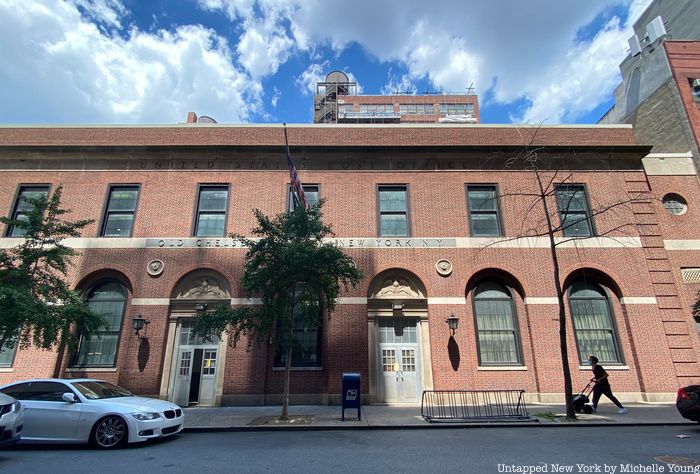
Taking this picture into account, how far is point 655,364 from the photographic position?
13.7 meters

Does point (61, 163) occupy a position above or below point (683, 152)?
below

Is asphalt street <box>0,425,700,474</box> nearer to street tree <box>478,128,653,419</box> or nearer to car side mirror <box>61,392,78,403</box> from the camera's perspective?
car side mirror <box>61,392,78,403</box>

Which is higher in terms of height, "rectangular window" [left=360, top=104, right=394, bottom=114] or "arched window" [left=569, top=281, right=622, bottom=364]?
"rectangular window" [left=360, top=104, right=394, bottom=114]

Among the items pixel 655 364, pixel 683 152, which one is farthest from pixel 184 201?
pixel 683 152

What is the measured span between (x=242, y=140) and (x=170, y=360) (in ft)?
31.5

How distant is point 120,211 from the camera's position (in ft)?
52.1

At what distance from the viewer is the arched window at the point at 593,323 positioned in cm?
1417

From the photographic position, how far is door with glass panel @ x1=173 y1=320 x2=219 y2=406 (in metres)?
13.7

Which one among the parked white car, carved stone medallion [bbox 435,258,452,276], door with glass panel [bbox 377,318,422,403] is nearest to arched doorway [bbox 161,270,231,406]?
door with glass panel [bbox 377,318,422,403]

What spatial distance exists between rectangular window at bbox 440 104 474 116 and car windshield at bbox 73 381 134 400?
59.9 meters

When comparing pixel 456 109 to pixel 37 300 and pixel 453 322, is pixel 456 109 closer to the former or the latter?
pixel 453 322

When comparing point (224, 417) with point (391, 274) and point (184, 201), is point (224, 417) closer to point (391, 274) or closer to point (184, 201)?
point (391, 274)

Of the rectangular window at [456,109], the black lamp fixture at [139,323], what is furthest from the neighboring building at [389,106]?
the black lamp fixture at [139,323]

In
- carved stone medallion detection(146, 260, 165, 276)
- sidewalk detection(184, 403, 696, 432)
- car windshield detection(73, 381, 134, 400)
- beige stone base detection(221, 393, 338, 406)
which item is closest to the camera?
car windshield detection(73, 381, 134, 400)
